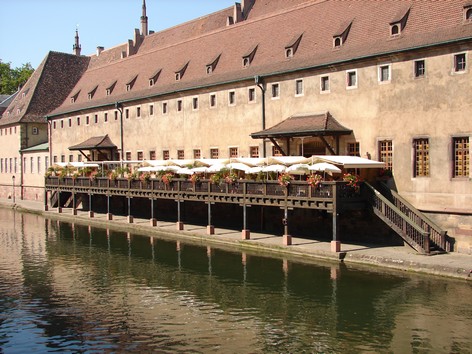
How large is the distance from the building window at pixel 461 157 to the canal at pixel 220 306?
17.9 feet

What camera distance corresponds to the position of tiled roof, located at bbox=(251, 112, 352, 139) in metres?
26.5

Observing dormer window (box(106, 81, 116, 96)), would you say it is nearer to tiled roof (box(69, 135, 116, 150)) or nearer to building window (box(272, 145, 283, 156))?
tiled roof (box(69, 135, 116, 150))

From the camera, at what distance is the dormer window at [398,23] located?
25.9m

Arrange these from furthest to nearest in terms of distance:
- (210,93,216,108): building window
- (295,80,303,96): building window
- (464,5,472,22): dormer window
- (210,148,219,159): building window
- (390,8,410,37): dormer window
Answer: (210,148,219,159): building window
(210,93,216,108): building window
(295,80,303,96): building window
(390,8,410,37): dormer window
(464,5,472,22): dormer window

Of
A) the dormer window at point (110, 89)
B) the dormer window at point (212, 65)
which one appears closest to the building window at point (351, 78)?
the dormer window at point (212, 65)

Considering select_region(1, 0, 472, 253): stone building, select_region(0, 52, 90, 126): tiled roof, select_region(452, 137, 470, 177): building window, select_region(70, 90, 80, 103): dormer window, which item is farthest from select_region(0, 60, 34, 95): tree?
select_region(452, 137, 470, 177): building window

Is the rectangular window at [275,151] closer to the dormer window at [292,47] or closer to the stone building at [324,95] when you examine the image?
the stone building at [324,95]

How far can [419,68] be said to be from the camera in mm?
24484

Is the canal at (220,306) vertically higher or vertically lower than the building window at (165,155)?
lower

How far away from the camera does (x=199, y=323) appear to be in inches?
602

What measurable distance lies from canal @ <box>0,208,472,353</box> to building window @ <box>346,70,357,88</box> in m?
8.90

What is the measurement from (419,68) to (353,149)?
480cm

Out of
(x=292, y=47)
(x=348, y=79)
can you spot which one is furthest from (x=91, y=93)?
(x=348, y=79)

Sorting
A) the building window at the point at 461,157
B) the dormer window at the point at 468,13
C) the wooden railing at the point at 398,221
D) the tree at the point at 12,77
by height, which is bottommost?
the wooden railing at the point at 398,221
